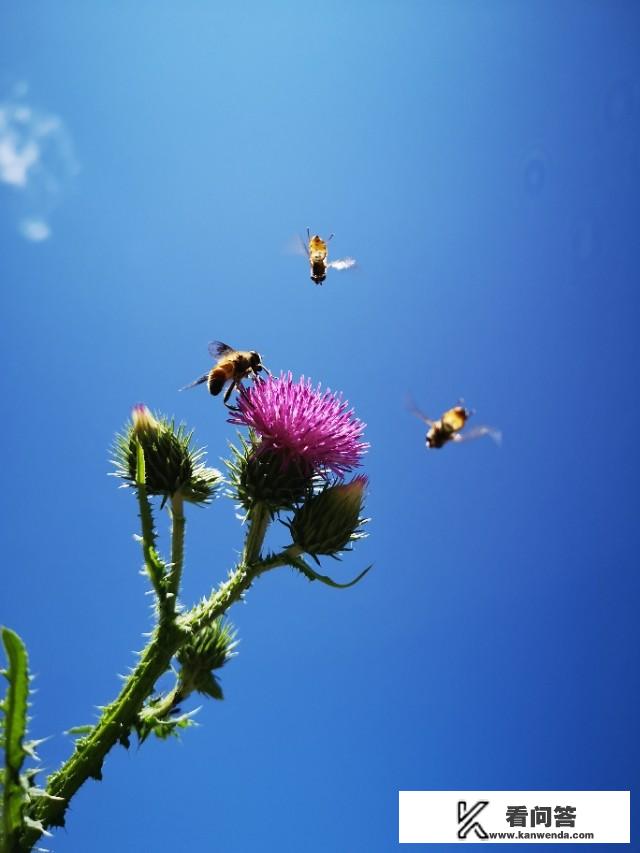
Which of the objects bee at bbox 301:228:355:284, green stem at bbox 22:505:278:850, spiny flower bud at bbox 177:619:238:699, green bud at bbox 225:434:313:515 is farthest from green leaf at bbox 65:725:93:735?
bee at bbox 301:228:355:284

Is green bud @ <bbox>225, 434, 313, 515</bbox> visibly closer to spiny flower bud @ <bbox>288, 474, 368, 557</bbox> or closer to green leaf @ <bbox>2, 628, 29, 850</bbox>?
spiny flower bud @ <bbox>288, 474, 368, 557</bbox>

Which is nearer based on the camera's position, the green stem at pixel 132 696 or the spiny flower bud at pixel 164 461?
the green stem at pixel 132 696

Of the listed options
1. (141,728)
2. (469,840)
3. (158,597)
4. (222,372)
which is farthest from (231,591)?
(469,840)

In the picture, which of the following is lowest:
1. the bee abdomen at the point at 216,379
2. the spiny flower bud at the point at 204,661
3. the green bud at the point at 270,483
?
the spiny flower bud at the point at 204,661

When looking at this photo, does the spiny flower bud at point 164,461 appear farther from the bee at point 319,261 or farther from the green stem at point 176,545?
the bee at point 319,261

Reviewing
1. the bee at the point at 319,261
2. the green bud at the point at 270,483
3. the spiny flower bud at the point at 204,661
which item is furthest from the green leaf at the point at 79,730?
the bee at the point at 319,261

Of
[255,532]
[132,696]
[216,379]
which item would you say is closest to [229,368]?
[216,379]

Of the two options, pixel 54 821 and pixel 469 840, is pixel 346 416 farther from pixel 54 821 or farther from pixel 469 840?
pixel 469 840

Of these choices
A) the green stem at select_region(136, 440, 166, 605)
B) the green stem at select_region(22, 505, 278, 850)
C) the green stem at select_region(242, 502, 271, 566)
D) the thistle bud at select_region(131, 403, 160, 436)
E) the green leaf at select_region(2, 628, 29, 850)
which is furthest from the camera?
the thistle bud at select_region(131, 403, 160, 436)
